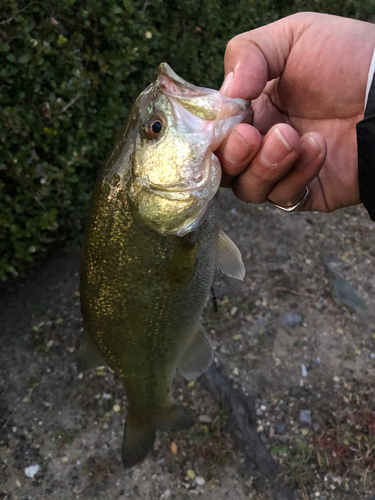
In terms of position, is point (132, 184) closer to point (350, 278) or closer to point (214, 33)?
point (350, 278)

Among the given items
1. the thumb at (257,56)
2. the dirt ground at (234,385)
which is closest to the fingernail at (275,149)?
the thumb at (257,56)

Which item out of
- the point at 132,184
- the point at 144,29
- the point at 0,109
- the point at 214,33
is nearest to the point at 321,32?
the point at 132,184

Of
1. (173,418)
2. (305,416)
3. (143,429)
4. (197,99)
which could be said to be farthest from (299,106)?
(305,416)

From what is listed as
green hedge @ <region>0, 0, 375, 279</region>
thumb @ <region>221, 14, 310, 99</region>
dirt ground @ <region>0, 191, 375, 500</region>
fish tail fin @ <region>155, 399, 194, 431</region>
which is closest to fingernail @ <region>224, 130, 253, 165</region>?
thumb @ <region>221, 14, 310, 99</region>

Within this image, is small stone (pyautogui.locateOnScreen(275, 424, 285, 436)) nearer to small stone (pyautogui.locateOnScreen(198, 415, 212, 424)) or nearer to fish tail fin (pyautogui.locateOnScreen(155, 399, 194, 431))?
small stone (pyautogui.locateOnScreen(198, 415, 212, 424))

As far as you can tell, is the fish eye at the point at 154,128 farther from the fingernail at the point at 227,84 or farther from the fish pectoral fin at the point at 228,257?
the fish pectoral fin at the point at 228,257

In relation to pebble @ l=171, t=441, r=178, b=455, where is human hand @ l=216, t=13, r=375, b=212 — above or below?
above
